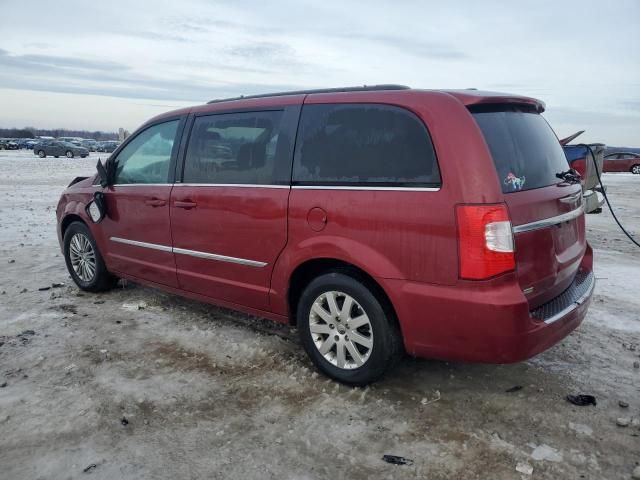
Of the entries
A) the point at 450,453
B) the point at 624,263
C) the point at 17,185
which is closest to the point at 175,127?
the point at 450,453

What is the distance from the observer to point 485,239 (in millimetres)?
2846

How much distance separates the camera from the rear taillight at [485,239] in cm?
285

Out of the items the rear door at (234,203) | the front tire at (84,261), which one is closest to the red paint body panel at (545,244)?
the rear door at (234,203)

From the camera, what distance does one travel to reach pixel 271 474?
264 cm

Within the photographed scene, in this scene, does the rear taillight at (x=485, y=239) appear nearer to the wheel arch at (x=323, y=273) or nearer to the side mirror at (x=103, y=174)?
the wheel arch at (x=323, y=273)

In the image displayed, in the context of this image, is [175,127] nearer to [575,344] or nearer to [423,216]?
[423,216]

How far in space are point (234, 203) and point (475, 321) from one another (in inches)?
75.5

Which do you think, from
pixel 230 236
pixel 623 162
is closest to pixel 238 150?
pixel 230 236

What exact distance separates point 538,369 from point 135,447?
266 centimetres

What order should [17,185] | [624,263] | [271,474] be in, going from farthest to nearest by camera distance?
[17,185] → [624,263] → [271,474]

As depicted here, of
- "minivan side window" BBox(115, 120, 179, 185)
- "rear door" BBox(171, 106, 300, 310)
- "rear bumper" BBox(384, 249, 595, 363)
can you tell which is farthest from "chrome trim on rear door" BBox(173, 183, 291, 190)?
"rear bumper" BBox(384, 249, 595, 363)

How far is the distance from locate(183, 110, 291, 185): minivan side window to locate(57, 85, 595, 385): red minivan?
0.04 feet

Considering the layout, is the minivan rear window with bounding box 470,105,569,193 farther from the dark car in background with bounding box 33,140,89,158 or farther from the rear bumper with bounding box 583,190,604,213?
the dark car in background with bounding box 33,140,89,158

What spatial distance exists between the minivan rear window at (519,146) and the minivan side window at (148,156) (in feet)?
Result: 8.76
